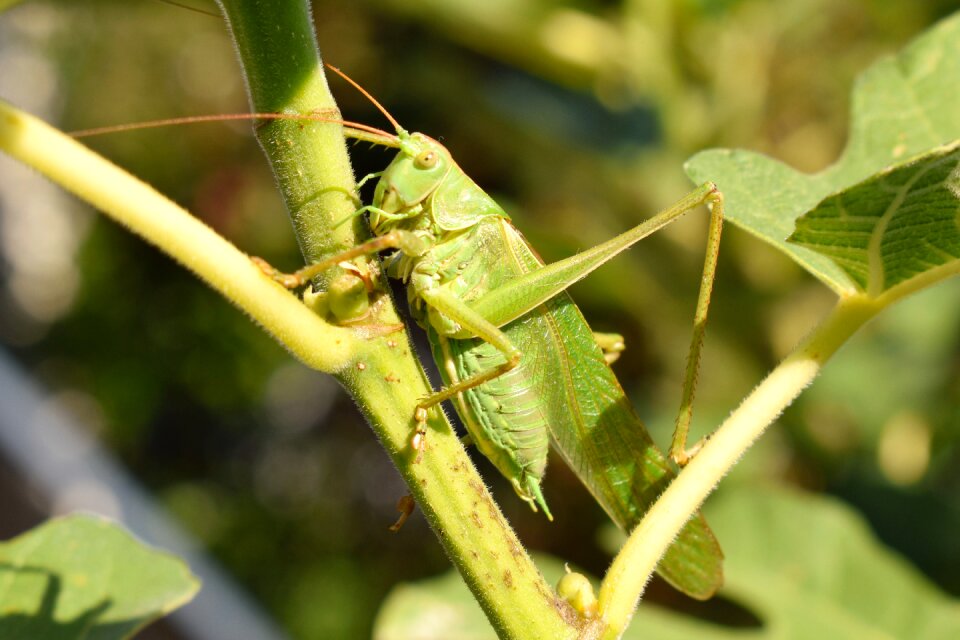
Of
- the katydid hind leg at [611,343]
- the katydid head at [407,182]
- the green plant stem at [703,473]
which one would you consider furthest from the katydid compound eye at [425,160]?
the green plant stem at [703,473]

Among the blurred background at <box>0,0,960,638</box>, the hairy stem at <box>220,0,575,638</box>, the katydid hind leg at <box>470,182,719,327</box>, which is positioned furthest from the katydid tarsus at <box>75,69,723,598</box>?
the hairy stem at <box>220,0,575,638</box>

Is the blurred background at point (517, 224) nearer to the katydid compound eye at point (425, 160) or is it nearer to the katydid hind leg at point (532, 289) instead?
the katydid compound eye at point (425, 160)

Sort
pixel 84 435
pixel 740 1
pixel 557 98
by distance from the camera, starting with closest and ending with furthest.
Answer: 1. pixel 740 1
2. pixel 557 98
3. pixel 84 435

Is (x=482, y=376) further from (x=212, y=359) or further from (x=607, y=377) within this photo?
(x=212, y=359)

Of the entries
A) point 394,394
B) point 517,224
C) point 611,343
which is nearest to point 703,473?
point 394,394

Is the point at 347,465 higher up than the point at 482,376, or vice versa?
the point at 482,376

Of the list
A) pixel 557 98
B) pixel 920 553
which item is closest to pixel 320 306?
pixel 920 553

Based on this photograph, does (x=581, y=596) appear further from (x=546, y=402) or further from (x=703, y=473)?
(x=546, y=402)
